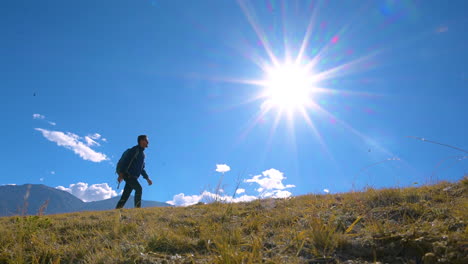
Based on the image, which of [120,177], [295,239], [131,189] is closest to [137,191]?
[131,189]

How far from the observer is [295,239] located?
2820 mm

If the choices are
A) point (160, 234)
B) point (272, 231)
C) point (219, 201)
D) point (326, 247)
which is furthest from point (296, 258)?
point (219, 201)

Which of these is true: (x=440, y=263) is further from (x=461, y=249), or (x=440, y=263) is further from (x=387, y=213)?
(x=387, y=213)

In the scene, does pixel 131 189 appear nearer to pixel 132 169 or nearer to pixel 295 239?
pixel 132 169

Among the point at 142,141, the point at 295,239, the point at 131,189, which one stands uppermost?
the point at 142,141

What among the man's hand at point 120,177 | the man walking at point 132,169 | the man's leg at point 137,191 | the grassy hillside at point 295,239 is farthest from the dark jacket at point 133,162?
the grassy hillside at point 295,239

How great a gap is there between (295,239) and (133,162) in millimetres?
8076

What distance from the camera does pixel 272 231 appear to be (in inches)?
132

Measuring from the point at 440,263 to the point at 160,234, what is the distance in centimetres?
289

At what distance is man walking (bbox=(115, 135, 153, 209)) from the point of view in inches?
365

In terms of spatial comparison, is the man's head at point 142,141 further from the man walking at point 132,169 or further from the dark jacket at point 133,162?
the dark jacket at point 133,162

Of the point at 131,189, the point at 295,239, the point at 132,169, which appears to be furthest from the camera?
the point at 132,169

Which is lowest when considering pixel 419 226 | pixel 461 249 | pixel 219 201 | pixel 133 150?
pixel 461 249

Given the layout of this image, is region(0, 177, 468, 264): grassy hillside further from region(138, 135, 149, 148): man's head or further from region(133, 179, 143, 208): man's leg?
region(138, 135, 149, 148): man's head
